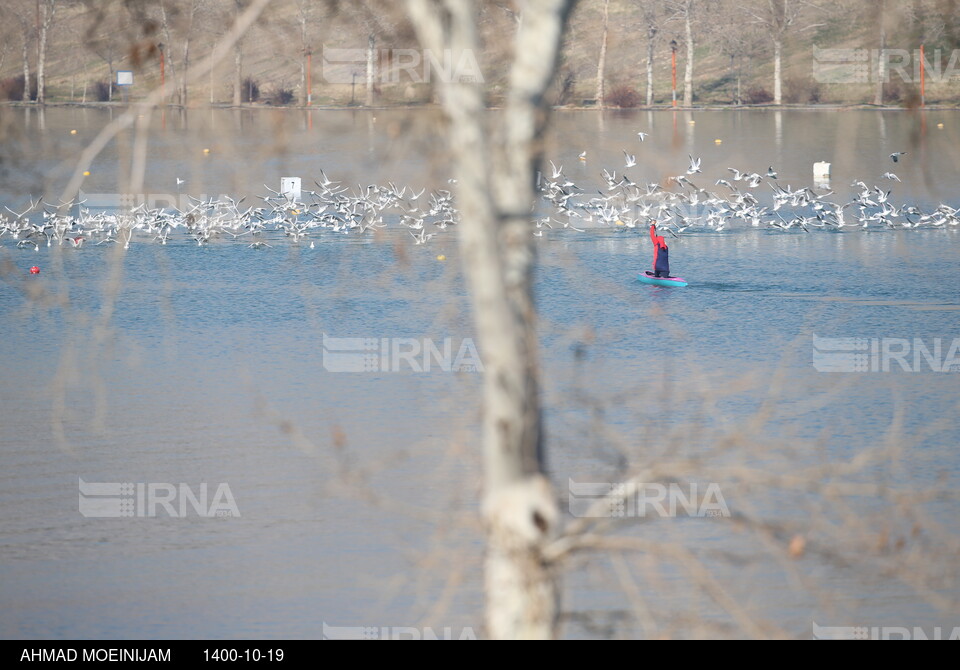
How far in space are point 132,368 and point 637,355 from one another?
6.37 meters

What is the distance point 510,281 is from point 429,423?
28.3 feet

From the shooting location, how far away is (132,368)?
50.3 ft

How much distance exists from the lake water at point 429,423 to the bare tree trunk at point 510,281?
22cm

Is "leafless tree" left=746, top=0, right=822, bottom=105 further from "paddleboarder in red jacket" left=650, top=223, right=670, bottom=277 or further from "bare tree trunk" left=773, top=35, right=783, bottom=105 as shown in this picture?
"paddleboarder in red jacket" left=650, top=223, right=670, bottom=277

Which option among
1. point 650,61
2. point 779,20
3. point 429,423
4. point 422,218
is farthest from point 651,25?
Answer: point 429,423

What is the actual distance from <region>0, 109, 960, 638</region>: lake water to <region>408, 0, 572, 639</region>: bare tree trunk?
0.71 feet

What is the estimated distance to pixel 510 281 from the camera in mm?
4098

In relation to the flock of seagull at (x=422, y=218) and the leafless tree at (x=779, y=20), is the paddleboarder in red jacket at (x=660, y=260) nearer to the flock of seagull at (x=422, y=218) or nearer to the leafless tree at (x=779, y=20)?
the flock of seagull at (x=422, y=218)

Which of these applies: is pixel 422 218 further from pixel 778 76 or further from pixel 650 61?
pixel 650 61

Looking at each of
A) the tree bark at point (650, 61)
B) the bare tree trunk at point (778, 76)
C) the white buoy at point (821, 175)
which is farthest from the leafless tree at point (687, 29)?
the white buoy at point (821, 175)

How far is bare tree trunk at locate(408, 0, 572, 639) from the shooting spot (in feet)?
13.1

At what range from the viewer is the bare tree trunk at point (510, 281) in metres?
3.99
